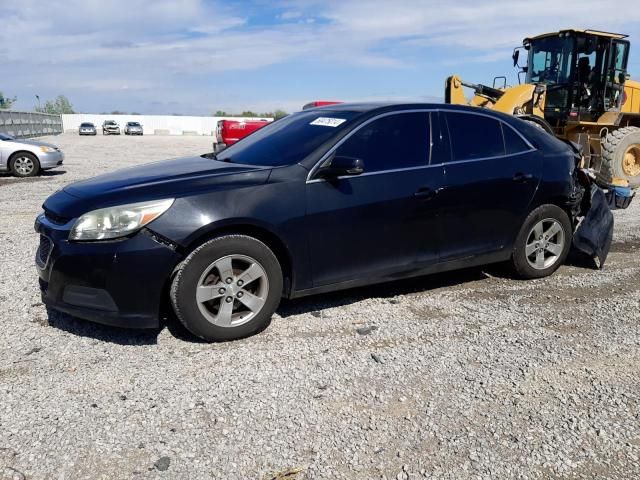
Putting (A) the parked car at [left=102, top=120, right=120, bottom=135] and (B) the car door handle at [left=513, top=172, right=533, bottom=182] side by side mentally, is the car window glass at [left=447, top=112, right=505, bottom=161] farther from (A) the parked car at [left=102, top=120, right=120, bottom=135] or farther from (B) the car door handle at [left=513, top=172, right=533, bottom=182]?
(A) the parked car at [left=102, top=120, right=120, bottom=135]

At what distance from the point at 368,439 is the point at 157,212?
1920mm

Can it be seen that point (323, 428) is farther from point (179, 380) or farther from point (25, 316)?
point (25, 316)

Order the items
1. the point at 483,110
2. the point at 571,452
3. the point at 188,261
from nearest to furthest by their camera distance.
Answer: the point at 571,452 < the point at 188,261 < the point at 483,110

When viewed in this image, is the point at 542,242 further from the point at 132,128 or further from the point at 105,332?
the point at 132,128

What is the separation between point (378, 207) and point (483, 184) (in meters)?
1.13

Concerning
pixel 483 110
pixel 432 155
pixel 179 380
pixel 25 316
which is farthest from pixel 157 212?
pixel 483 110

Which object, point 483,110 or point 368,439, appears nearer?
point 368,439

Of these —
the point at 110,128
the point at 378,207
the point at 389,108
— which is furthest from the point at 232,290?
the point at 110,128

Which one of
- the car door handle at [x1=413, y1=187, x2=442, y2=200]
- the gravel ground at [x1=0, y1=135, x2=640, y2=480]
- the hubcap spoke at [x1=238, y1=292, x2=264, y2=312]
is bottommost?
the gravel ground at [x1=0, y1=135, x2=640, y2=480]

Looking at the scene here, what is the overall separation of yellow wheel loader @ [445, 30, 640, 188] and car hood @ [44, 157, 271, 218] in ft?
28.2

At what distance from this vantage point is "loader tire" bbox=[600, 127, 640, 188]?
11562 mm

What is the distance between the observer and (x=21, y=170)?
13.9 m

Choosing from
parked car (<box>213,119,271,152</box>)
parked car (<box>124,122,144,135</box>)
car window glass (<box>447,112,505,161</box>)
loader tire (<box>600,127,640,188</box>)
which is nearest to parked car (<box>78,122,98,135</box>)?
parked car (<box>124,122,144,135</box>)

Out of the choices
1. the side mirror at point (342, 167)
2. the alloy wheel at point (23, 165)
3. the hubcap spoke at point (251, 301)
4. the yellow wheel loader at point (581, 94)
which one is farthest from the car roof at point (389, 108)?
the alloy wheel at point (23, 165)
